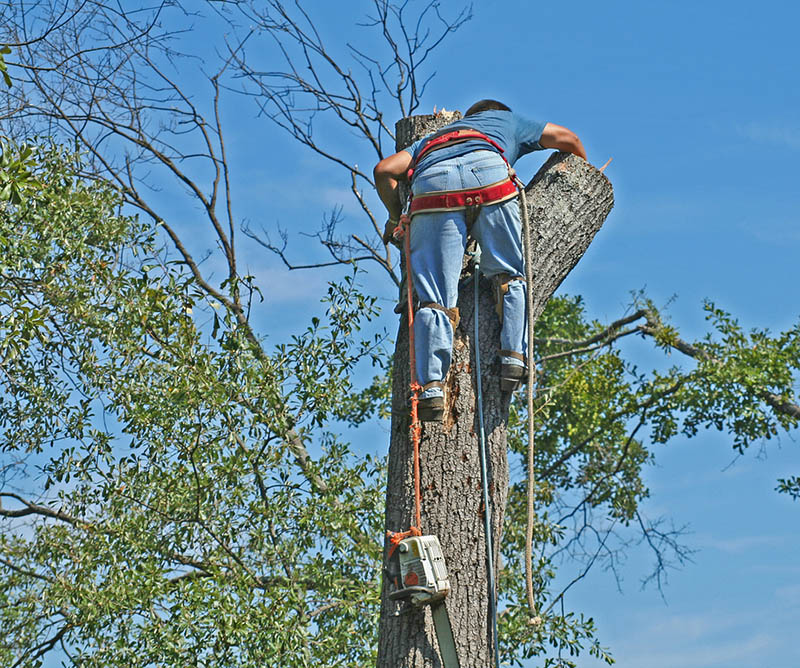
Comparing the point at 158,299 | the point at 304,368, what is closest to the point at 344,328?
the point at 304,368

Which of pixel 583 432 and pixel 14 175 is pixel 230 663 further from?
pixel 583 432

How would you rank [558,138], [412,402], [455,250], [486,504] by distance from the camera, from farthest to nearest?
[558,138] < [455,250] < [412,402] < [486,504]

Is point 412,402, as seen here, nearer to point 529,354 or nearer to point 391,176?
point 529,354

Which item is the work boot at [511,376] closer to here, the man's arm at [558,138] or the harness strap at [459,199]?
the harness strap at [459,199]

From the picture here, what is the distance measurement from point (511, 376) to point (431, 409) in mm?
405

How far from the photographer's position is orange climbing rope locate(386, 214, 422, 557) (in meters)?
3.82

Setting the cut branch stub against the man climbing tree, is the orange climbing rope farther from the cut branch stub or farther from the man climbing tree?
the cut branch stub

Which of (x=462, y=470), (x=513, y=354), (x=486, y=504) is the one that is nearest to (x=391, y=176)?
(x=513, y=354)

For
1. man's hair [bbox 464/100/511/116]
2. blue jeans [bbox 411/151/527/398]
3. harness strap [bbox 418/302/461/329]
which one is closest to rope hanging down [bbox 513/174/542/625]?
blue jeans [bbox 411/151/527/398]

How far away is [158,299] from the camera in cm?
642

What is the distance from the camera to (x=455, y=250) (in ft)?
14.1

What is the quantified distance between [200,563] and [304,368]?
1.59 meters

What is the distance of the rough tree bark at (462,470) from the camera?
3727mm

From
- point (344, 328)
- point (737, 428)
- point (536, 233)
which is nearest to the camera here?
point (536, 233)
